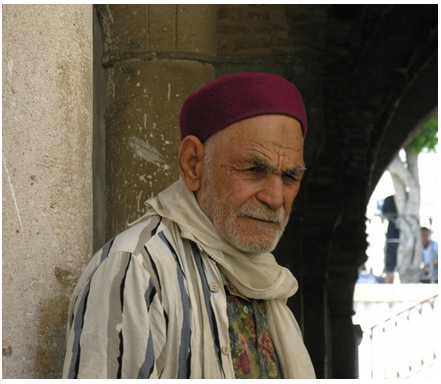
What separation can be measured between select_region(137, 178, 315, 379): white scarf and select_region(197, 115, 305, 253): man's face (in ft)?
0.16

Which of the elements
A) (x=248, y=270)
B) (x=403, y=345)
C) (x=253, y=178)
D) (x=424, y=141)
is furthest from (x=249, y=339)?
(x=424, y=141)

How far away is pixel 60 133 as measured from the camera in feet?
5.80

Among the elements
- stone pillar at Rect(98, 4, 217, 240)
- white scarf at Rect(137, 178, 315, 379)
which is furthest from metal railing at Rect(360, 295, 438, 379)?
white scarf at Rect(137, 178, 315, 379)

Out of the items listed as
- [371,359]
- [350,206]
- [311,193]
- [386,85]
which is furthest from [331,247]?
[371,359]

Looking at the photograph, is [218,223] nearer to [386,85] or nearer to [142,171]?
[142,171]

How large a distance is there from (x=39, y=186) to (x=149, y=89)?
1.20 meters

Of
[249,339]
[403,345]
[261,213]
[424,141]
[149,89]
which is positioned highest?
[424,141]

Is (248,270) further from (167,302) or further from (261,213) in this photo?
(167,302)

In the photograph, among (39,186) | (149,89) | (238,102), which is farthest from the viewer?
(149,89)

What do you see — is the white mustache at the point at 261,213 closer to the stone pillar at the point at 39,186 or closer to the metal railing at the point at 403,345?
the stone pillar at the point at 39,186

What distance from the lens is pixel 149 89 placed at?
2812mm

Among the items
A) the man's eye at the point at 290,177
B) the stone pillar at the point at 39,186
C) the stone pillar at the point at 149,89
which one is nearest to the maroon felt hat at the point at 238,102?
the man's eye at the point at 290,177

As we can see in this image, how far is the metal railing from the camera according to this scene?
31.2 feet

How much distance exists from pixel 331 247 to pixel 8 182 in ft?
16.7
